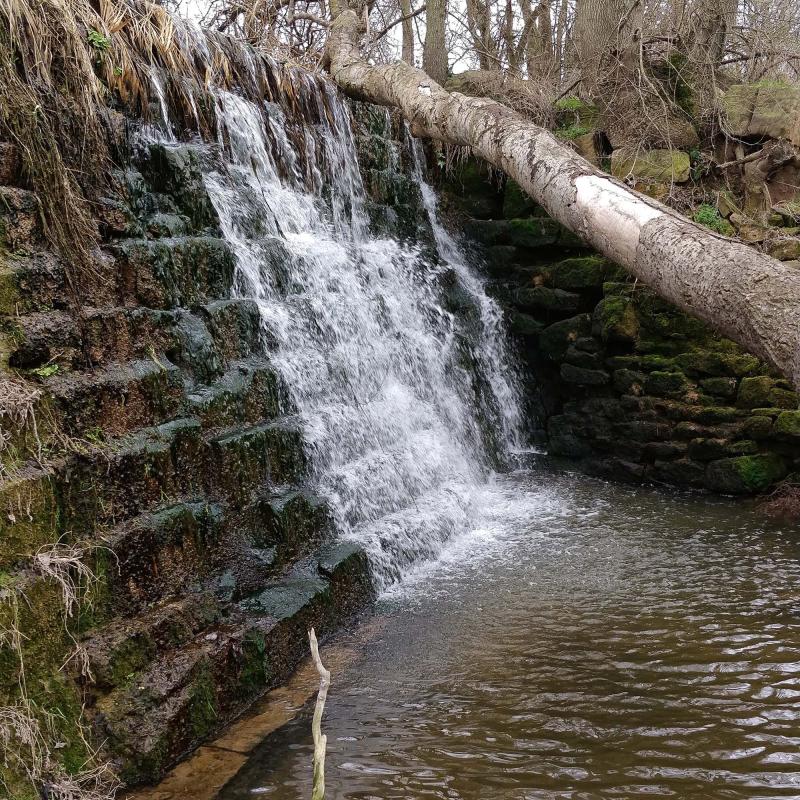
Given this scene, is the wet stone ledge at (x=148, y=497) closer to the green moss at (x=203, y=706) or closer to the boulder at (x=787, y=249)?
the green moss at (x=203, y=706)

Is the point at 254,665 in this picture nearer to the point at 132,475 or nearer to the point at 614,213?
the point at 132,475

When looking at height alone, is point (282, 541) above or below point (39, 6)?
below

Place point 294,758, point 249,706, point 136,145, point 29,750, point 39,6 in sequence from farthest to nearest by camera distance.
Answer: point 136,145
point 39,6
point 249,706
point 294,758
point 29,750

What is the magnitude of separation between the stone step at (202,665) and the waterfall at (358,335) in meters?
0.71

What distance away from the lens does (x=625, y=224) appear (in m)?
5.00

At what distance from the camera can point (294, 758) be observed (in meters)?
3.20

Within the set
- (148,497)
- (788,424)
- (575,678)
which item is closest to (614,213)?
(788,424)

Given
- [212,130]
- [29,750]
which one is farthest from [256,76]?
[29,750]

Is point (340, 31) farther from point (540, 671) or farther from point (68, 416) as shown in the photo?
point (540, 671)

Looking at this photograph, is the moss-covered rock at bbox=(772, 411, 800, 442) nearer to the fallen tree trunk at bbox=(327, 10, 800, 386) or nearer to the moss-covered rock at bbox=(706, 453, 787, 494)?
the moss-covered rock at bbox=(706, 453, 787, 494)

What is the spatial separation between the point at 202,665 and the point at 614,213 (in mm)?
3823

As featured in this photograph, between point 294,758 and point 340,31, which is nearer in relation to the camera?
point 294,758

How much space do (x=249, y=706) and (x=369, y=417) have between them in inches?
106

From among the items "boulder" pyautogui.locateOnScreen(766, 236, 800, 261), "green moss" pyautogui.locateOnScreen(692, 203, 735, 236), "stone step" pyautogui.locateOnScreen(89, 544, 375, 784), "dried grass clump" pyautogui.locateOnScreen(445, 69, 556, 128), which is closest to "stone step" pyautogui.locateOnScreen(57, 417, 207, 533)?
"stone step" pyautogui.locateOnScreen(89, 544, 375, 784)
